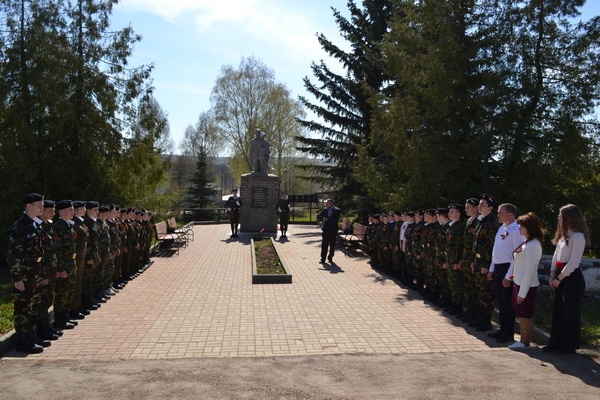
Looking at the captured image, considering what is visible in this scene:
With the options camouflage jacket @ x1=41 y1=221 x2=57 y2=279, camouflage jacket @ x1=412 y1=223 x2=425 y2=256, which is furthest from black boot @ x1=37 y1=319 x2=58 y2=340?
camouflage jacket @ x1=412 y1=223 x2=425 y2=256

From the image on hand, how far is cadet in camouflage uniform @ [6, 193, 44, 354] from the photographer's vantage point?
20.3ft

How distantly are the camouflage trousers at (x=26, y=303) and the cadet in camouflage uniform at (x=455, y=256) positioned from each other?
6064mm

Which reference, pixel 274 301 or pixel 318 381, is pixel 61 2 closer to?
pixel 274 301

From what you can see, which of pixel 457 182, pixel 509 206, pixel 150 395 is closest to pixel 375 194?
pixel 457 182

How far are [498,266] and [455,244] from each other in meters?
1.25

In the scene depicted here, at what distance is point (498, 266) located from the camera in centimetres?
698

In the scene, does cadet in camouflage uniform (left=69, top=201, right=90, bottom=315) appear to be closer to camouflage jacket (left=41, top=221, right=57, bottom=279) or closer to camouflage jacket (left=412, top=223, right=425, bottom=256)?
camouflage jacket (left=41, top=221, right=57, bottom=279)

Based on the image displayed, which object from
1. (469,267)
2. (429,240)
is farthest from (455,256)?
(429,240)

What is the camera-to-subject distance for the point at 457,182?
1420 centimetres

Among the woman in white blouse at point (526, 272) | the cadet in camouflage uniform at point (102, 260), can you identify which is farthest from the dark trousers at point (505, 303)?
the cadet in camouflage uniform at point (102, 260)

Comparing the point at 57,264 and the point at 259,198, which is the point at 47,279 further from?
the point at 259,198

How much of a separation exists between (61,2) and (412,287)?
15352 mm

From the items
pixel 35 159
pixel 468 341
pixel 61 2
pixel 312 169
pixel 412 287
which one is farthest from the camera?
pixel 312 169

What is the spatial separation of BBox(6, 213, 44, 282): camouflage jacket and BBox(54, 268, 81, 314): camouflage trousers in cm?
95
